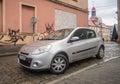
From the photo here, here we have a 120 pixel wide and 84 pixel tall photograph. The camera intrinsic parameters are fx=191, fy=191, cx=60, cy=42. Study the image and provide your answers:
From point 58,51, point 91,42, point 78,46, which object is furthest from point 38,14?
point 58,51

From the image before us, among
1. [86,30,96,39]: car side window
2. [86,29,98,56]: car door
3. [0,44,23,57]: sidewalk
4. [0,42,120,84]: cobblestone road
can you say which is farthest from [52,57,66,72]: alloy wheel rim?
[0,44,23,57]: sidewalk

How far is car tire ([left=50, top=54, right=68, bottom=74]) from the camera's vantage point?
6367mm

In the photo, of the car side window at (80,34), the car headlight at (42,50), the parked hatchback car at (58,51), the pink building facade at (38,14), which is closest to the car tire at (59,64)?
→ the parked hatchback car at (58,51)

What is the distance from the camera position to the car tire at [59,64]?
251 inches

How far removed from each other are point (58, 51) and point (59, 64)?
44 cm

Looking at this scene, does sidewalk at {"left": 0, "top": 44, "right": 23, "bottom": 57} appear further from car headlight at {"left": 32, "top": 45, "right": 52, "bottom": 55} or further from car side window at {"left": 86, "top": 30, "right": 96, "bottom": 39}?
car headlight at {"left": 32, "top": 45, "right": 52, "bottom": 55}

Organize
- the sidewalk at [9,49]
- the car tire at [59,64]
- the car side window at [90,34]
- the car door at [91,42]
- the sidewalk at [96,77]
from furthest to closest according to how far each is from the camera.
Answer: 1. the sidewalk at [9,49]
2. the car side window at [90,34]
3. the car door at [91,42]
4. the car tire at [59,64]
5. the sidewalk at [96,77]

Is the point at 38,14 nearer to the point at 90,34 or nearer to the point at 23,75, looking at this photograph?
the point at 90,34

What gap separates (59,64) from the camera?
649 cm

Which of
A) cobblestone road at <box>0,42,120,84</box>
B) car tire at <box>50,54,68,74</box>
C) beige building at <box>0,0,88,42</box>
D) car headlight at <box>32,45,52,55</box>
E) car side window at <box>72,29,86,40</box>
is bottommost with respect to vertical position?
cobblestone road at <box>0,42,120,84</box>

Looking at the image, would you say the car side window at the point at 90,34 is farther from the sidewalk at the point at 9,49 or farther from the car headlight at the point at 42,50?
the sidewalk at the point at 9,49

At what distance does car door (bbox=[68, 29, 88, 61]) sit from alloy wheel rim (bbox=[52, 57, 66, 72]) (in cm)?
55

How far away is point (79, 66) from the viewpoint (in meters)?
7.69

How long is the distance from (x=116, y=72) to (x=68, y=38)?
2070mm
